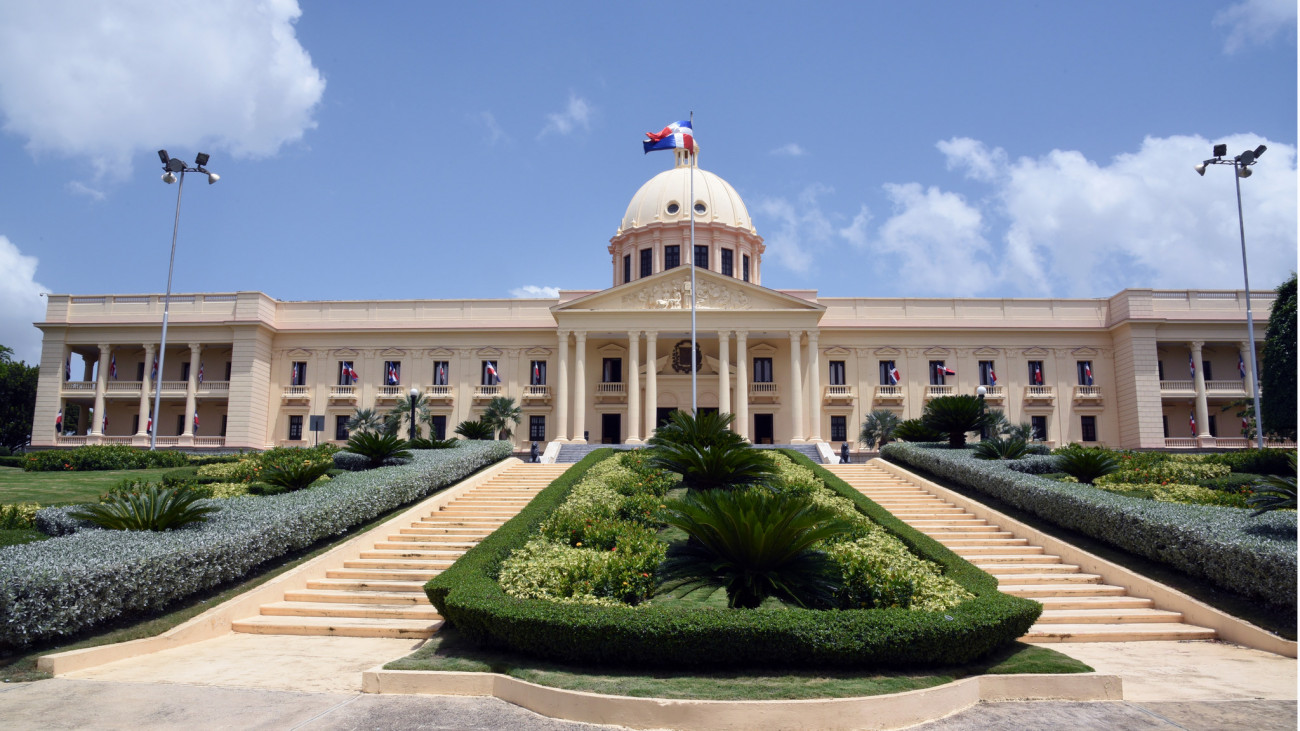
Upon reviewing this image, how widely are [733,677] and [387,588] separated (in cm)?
719

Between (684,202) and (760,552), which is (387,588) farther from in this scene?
(684,202)

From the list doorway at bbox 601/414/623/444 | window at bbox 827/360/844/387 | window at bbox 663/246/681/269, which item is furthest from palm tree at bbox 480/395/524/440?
window at bbox 827/360/844/387

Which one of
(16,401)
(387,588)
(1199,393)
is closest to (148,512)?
(387,588)

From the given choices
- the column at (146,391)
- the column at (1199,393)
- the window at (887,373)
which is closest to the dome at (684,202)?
the window at (887,373)

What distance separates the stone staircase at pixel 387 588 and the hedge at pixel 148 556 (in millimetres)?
802

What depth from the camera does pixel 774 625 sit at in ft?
28.0

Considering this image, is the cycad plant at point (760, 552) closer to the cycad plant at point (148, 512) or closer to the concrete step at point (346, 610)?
the concrete step at point (346, 610)

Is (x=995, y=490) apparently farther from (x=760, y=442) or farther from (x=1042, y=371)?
(x=1042, y=371)

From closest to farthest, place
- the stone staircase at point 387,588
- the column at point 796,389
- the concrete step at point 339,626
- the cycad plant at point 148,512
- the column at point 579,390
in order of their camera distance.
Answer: the concrete step at point 339,626 → the stone staircase at point 387,588 → the cycad plant at point 148,512 → the column at point 579,390 → the column at point 796,389

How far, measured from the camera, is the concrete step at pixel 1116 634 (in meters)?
11.5

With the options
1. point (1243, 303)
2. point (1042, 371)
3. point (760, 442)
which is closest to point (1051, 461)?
point (760, 442)

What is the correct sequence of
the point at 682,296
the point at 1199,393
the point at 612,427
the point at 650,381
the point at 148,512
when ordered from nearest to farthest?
the point at 148,512, the point at 650,381, the point at 682,296, the point at 1199,393, the point at 612,427

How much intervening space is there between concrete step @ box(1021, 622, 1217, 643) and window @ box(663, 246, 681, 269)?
1515 inches

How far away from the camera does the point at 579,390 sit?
132 feet
